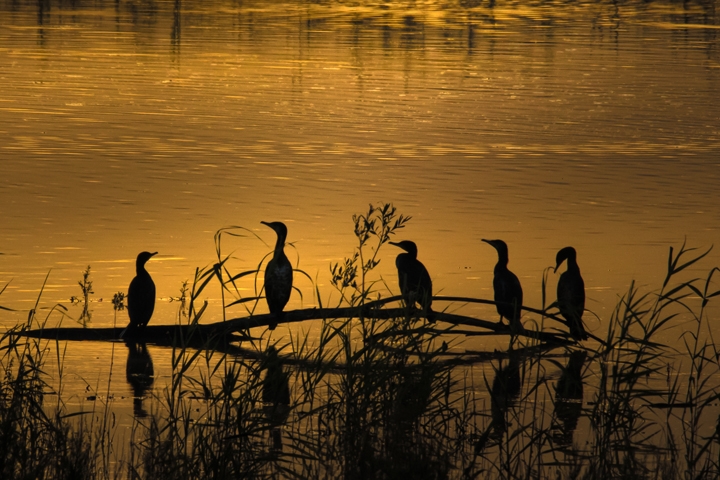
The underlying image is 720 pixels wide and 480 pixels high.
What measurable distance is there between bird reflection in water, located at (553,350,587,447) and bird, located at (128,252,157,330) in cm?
320

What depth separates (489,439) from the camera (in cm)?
813

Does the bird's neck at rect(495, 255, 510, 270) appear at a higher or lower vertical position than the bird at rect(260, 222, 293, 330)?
higher

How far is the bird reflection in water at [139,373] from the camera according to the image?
878cm

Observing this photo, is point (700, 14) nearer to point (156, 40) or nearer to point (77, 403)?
point (156, 40)

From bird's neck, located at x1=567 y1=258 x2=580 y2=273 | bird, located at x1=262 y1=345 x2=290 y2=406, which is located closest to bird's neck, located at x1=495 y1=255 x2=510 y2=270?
bird's neck, located at x1=567 y1=258 x2=580 y2=273

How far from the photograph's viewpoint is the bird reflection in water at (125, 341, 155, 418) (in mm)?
8783

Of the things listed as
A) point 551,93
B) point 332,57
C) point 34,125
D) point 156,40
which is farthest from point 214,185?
point 156,40

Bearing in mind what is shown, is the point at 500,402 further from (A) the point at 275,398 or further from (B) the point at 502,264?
(B) the point at 502,264

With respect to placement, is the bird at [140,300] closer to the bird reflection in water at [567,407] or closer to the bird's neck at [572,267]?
the bird reflection in water at [567,407]

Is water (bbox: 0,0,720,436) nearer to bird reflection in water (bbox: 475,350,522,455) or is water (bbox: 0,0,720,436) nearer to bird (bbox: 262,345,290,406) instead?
bird reflection in water (bbox: 475,350,522,455)

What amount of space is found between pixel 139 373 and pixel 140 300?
1.20 meters

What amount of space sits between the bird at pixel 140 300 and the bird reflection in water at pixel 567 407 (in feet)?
10.5

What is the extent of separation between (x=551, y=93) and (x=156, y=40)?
1746 cm

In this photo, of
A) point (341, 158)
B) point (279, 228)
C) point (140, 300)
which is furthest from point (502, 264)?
point (341, 158)
